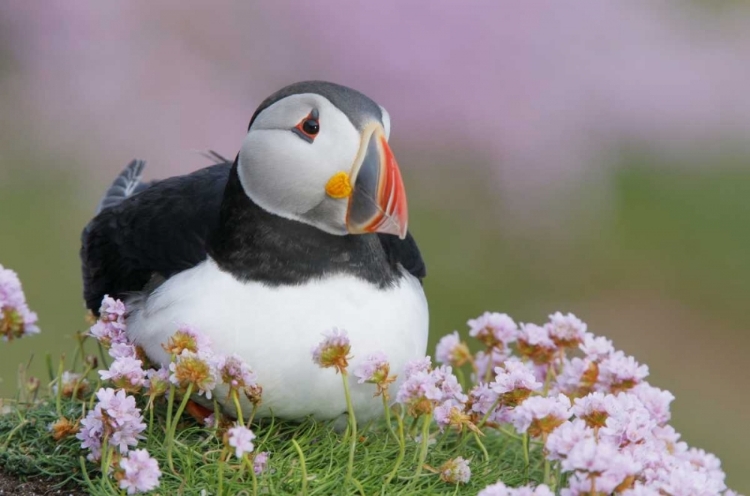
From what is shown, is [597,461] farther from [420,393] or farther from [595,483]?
[420,393]

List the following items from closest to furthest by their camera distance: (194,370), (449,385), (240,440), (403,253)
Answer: (240,440) → (194,370) → (449,385) → (403,253)

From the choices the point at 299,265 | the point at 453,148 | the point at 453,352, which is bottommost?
the point at 299,265

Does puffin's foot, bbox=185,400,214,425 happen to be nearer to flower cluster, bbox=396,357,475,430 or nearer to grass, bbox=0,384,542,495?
grass, bbox=0,384,542,495

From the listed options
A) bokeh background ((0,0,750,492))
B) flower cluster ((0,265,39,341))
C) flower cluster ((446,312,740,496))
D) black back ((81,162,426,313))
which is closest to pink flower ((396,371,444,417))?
flower cluster ((446,312,740,496))

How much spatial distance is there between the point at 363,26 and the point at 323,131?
4494 millimetres

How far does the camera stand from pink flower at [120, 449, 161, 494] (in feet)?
8.29

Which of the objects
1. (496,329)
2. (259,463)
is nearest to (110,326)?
(259,463)

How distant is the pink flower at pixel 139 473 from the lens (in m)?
2.53

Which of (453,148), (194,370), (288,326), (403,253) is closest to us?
(194,370)

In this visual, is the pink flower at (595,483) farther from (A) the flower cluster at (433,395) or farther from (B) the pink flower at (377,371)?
(B) the pink flower at (377,371)

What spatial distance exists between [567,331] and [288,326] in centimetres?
81

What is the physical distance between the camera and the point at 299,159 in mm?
2928

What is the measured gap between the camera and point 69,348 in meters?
6.36

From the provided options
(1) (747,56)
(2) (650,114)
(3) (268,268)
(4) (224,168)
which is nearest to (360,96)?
(3) (268,268)
